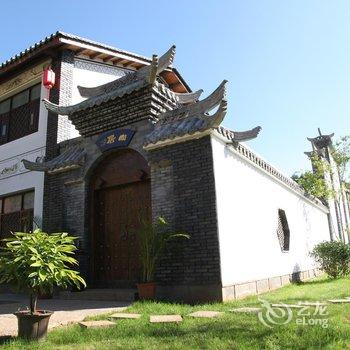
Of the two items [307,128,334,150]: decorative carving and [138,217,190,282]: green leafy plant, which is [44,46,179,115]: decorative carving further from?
[307,128,334,150]: decorative carving

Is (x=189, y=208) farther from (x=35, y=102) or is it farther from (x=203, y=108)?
(x=35, y=102)

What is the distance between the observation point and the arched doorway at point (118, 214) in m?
8.29

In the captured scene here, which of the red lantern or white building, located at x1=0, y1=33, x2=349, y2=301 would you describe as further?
the red lantern

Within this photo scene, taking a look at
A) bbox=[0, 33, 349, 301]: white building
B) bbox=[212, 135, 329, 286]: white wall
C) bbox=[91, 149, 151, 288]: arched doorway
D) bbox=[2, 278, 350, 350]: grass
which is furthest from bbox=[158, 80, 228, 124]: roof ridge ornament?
bbox=[2, 278, 350, 350]: grass

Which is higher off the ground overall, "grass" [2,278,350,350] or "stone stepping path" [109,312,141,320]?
"stone stepping path" [109,312,141,320]

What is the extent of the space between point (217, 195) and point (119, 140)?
2.83m

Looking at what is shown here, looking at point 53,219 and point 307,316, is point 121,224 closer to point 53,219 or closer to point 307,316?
point 53,219

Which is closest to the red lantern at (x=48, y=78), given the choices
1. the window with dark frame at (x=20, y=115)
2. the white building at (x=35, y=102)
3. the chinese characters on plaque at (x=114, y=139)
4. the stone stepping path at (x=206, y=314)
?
the white building at (x=35, y=102)

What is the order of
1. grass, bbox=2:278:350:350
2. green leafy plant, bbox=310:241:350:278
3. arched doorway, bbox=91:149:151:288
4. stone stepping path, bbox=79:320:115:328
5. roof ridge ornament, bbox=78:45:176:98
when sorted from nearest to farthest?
grass, bbox=2:278:350:350, stone stepping path, bbox=79:320:115:328, roof ridge ornament, bbox=78:45:176:98, arched doorway, bbox=91:149:151:288, green leafy plant, bbox=310:241:350:278

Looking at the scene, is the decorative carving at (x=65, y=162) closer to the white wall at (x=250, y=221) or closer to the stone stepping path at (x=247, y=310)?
the white wall at (x=250, y=221)

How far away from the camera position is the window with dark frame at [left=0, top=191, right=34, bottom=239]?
11.3m

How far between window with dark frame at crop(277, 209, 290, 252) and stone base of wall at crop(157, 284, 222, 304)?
14.2 ft

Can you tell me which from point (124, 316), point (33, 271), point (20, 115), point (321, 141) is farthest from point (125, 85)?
point (321, 141)

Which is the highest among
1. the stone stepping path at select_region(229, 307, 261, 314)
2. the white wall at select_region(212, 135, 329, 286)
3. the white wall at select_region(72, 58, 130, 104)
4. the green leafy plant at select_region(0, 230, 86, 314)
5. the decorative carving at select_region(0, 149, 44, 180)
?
the white wall at select_region(72, 58, 130, 104)
